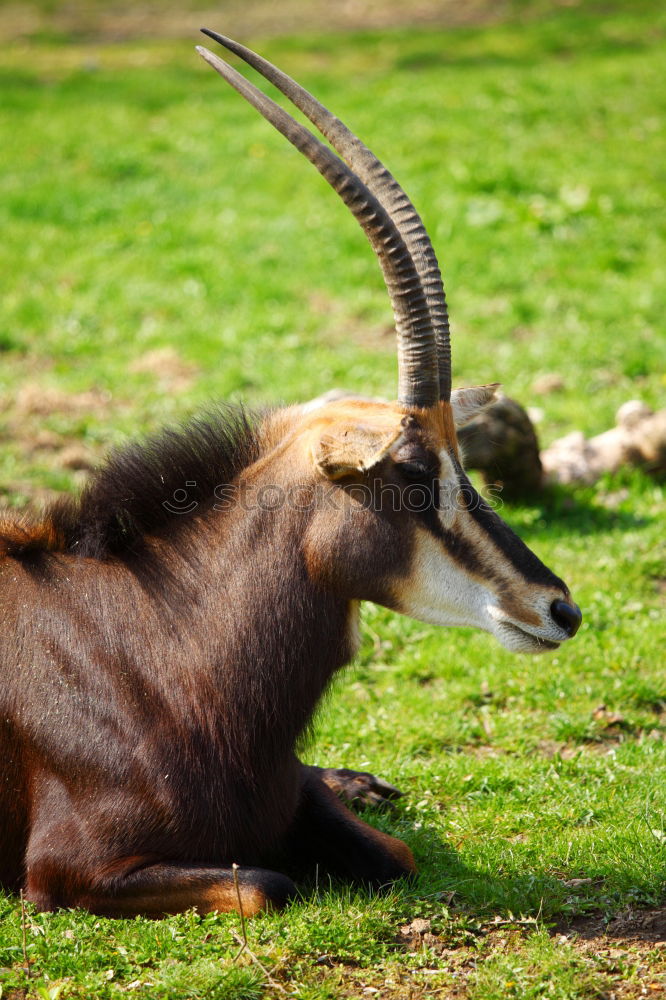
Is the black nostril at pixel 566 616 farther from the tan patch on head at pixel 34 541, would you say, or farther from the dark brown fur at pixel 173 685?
the tan patch on head at pixel 34 541

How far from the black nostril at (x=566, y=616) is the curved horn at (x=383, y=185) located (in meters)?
1.00

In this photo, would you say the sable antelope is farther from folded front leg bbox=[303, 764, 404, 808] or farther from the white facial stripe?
folded front leg bbox=[303, 764, 404, 808]

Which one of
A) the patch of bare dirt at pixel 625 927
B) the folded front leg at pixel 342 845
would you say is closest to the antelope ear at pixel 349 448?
the folded front leg at pixel 342 845

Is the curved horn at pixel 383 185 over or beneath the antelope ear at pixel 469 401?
over

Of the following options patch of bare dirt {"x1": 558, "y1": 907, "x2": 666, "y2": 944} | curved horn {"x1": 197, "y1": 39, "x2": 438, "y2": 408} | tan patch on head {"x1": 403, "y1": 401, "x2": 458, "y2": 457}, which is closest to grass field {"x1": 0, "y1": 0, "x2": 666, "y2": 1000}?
patch of bare dirt {"x1": 558, "y1": 907, "x2": 666, "y2": 944}

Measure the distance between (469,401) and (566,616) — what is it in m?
1.11

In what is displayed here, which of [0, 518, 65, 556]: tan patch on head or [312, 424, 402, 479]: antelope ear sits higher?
[312, 424, 402, 479]: antelope ear

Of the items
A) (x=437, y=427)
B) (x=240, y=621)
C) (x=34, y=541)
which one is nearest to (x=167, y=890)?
(x=240, y=621)

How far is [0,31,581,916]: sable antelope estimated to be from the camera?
4688 millimetres

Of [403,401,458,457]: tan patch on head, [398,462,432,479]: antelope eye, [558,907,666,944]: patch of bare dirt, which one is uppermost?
[403,401,458,457]: tan patch on head

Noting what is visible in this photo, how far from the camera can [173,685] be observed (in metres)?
4.88

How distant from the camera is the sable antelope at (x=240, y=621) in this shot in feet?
15.4

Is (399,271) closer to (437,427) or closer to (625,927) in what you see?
(437,427)

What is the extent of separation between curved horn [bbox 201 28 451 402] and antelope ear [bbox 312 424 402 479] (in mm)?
393
